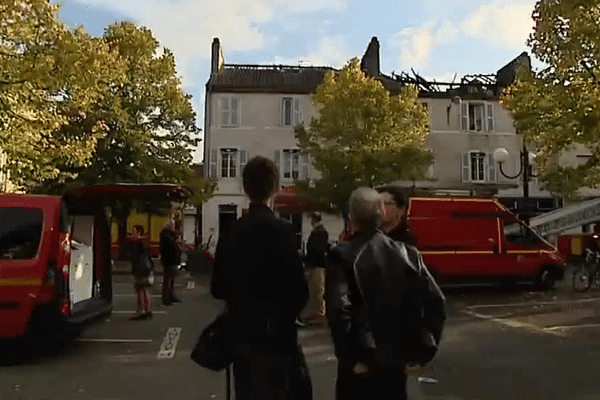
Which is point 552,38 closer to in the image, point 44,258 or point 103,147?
point 44,258

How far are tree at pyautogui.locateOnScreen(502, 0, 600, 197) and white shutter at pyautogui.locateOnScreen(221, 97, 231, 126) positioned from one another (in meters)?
23.1

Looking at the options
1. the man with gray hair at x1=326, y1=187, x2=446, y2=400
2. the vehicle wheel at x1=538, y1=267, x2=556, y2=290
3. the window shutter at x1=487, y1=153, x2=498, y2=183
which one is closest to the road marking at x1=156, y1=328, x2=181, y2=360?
the man with gray hair at x1=326, y1=187, x2=446, y2=400

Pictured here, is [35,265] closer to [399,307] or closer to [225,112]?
[399,307]

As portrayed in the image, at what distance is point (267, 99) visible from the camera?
37.0 metres

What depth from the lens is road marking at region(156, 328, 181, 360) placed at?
8.27 m

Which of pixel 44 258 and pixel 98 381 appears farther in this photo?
pixel 44 258

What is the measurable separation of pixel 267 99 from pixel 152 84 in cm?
954

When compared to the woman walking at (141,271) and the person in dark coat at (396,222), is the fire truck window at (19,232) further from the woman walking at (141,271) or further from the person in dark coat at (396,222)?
the person in dark coat at (396,222)

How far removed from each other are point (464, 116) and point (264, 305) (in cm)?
3665

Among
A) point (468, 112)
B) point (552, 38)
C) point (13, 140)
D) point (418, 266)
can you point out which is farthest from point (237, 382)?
point (468, 112)

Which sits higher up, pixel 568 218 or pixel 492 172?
pixel 492 172

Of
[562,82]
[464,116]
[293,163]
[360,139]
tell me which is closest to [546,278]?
[562,82]

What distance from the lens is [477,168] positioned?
3806 cm

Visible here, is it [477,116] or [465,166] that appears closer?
[465,166]
